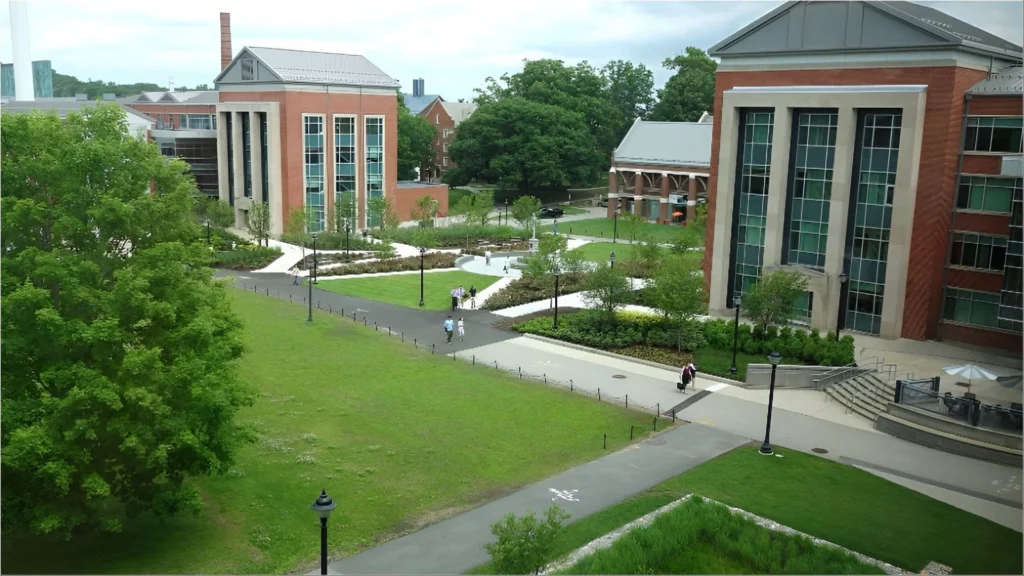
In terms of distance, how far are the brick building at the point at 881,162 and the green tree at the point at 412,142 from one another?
67646 millimetres

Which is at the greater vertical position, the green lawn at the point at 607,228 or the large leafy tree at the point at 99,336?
the large leafy tree at the point at 99,336

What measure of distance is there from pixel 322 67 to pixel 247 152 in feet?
30.6

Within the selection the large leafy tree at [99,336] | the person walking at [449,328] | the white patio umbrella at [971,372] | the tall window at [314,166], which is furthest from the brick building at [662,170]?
the large leafy tree at [99,336]

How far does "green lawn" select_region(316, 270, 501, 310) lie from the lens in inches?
1916

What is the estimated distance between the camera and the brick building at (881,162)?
37.4 meters

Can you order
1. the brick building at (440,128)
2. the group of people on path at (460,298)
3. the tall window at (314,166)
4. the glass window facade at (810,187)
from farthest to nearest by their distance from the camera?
the brick building at (440,128)
the tall window at (314,166)
the group of people on path at (460,298)
the glass window facade at (810,187)

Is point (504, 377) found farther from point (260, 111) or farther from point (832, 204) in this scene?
point (260, 111)

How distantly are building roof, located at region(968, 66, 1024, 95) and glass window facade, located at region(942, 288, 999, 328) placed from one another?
8.47 metres

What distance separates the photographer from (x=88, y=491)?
57.6 feet

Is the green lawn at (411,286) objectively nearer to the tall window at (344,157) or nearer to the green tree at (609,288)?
the green tree at (609,288)

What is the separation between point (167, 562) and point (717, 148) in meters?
33.9

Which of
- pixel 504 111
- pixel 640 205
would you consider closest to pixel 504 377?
pixel 640 205

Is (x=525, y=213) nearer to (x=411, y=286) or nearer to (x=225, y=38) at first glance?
(x=411, y=286)

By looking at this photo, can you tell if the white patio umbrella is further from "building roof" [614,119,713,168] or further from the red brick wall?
"building roof" [614,119,713,168]
